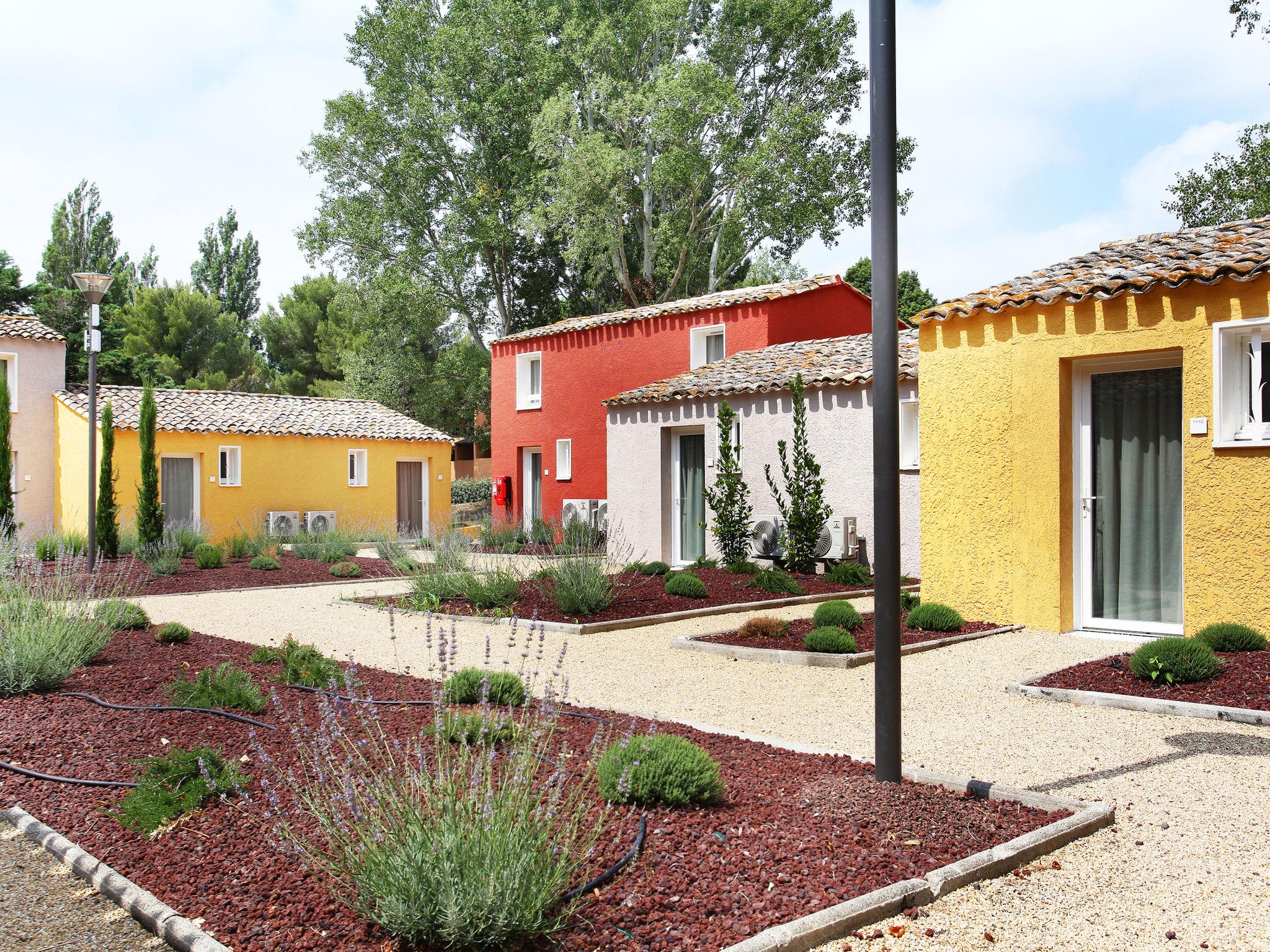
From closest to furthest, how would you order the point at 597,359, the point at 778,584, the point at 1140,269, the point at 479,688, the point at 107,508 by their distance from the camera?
the point at 479,688, the point at 1140,269, the point at 778,584, the point at 107,508, the point at 597,359

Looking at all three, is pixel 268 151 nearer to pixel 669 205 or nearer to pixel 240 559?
pixel 240 559

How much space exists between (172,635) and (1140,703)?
25.4 feet

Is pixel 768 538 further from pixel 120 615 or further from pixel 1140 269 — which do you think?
pixel 120 615

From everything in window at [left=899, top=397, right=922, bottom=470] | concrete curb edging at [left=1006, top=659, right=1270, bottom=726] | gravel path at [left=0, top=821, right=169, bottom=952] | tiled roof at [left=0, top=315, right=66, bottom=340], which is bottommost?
gravel path at [left=0, top=821, right=169, bottom=952]

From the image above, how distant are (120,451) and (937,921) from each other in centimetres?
2330

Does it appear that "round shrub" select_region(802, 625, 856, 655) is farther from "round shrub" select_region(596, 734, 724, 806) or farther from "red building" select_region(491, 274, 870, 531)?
"red building" select_region(491, 274, 870, 531)

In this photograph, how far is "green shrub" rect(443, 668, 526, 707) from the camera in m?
5.71

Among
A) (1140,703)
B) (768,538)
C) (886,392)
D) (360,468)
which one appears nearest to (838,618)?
(1140,703)

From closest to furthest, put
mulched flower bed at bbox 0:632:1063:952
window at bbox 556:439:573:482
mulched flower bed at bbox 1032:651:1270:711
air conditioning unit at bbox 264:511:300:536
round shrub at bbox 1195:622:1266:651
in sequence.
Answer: mulched flower bed at bbox 0:632:1063:952 → mulched flower bed at bbox 1032:651:1270:711 → round shrub at bbox 1195:622:1266:651 → window at bbox 556:439:573:482 → air conditioning unit at bbox 264:511:300:536

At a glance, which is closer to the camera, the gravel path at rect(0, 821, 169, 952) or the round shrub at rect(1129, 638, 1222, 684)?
the gravel path at rect(0, 821, 169, 952)

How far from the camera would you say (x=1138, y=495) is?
9.11m

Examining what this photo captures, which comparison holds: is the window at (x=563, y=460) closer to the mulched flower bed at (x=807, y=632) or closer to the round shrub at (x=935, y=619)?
the mulched flower bed at (x=807, y=632)

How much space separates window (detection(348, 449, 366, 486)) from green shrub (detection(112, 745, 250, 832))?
75.8 ft

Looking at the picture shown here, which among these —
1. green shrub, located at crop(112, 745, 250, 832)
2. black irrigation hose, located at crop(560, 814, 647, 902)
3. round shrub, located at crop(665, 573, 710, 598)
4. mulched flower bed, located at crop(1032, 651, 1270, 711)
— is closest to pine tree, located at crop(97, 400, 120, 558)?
round shrub, located at crop(665, 573, 710, 598)
